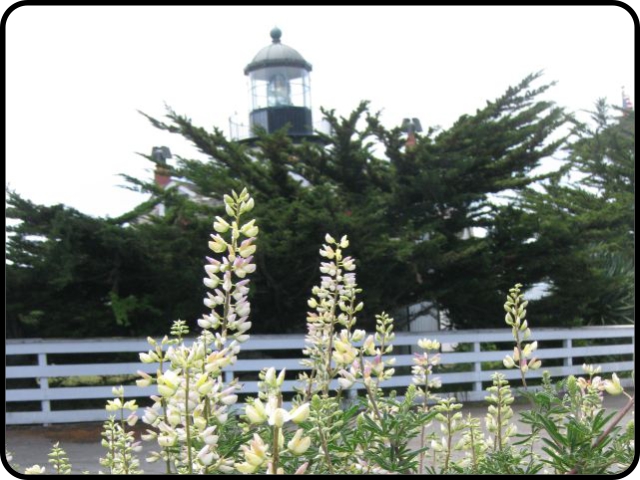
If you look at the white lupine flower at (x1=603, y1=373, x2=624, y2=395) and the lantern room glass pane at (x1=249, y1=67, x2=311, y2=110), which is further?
the lantern room glass pane at (x1=249, y1=67, x2=311, y2=110)

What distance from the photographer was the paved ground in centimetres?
474

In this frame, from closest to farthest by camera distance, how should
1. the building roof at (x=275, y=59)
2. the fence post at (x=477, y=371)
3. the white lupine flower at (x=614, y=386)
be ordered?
the white lupine flower at (x=614, y=386) < the fence post at (x=477, y=371) < the building roof at (x=275, y=59)

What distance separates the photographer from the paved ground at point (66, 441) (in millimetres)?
4741

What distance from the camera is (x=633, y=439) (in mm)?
1299

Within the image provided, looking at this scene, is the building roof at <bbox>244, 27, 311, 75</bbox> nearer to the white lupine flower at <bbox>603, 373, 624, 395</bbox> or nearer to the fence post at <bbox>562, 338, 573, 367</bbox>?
the fence post at <bbox>562, 338, 573, 367</bbox>

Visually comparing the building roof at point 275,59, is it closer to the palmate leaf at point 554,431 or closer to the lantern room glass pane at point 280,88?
the lantern room glass pane at point 280,88

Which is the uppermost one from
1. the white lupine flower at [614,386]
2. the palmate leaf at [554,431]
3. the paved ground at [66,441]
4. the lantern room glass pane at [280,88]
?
the lantern room glass pane at [280,88]

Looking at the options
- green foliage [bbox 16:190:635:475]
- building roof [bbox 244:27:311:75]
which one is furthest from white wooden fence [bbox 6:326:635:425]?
building roof [bbox 244:27:311:75]

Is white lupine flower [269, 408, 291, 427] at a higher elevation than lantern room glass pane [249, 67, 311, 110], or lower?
lower

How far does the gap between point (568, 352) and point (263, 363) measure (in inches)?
141

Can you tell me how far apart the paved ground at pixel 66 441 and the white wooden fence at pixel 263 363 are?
17 cm

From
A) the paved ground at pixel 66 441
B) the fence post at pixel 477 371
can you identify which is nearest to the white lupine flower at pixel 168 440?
the paved ground at pixel 66 441

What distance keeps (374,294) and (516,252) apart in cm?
196

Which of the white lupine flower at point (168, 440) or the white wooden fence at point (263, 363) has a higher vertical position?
the white lupine flower at point (168, 440)
